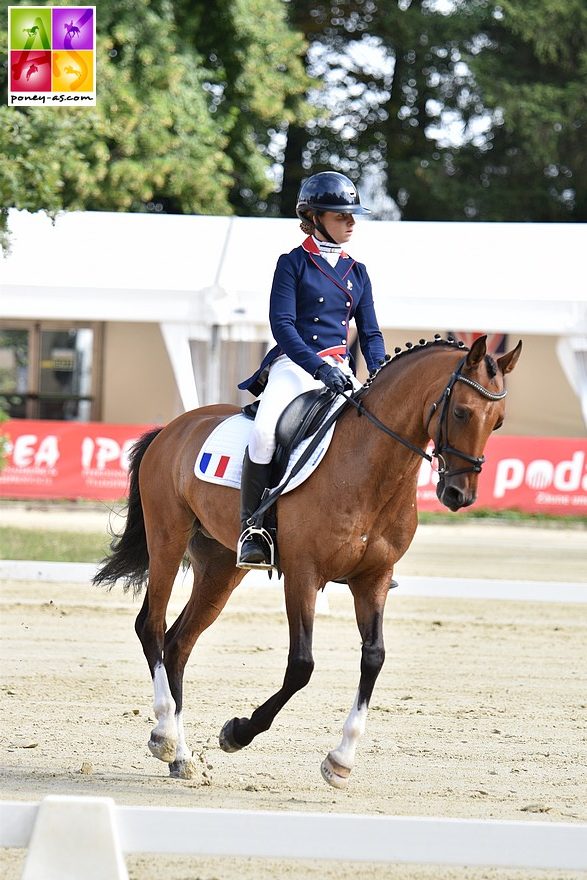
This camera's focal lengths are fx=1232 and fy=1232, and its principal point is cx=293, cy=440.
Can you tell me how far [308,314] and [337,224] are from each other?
1.45 ft

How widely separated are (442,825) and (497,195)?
1034 inches

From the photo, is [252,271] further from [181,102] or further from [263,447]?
[263,447]

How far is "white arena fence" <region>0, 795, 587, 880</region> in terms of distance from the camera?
3.48 m

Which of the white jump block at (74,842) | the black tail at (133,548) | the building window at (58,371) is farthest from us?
the building window at (58,371)

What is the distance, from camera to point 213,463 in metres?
6.02

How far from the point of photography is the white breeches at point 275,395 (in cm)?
562

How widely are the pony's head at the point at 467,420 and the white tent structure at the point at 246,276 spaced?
42.6 ft

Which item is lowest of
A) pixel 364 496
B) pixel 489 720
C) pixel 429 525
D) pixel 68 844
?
pixel 429 525

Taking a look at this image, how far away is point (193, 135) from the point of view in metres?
23.7

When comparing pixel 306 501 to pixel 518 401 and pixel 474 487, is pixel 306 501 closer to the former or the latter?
pixel 474 487

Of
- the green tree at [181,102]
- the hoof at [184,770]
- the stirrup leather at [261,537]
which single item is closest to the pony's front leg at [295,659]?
the stirrup leather at [261,537]

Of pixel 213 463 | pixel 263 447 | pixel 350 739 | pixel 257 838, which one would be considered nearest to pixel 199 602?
pixel 213 463

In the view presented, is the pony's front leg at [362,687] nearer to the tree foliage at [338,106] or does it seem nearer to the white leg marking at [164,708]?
the white leg marking at [164,708]

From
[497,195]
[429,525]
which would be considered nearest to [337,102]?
[497,195]
